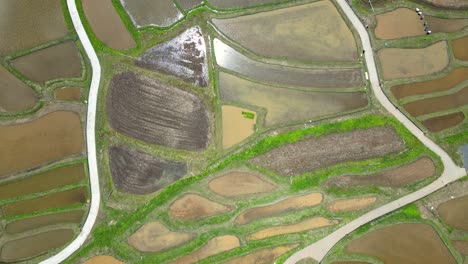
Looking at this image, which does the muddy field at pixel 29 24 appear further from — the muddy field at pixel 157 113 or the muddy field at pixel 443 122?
the muddy field at pixel 443 122

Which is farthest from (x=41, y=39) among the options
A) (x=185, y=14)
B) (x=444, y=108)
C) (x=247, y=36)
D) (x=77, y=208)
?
(x=444, y=108)

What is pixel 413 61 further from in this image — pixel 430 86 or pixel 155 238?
pixel 155 238

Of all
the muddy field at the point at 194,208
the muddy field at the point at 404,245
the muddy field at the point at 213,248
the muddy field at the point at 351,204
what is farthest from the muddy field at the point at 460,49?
the muddy field at the point at 213,248

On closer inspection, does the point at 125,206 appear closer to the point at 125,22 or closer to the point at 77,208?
the point at 77,208

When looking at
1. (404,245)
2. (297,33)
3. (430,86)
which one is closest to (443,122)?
(430,86)

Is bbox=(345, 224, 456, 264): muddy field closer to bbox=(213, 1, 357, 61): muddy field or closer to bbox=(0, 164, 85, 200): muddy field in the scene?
bbox=(213, 1, 357, 61): muddy field

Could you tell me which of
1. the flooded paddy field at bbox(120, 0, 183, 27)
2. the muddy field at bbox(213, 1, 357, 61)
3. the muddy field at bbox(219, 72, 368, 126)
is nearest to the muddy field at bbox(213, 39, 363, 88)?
the muddy field at bbox(219, 72, 368, 126)
